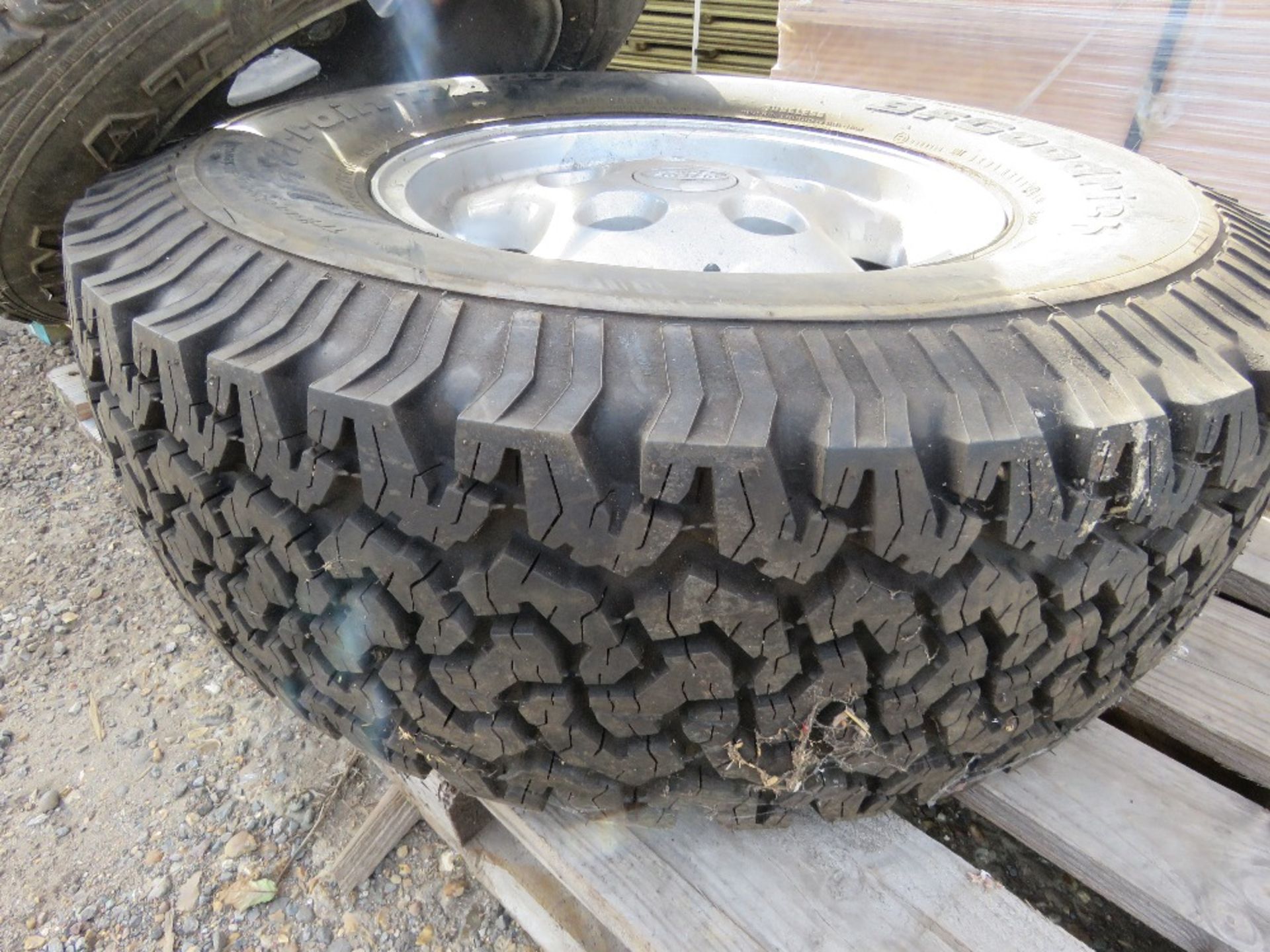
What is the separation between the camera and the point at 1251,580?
59.0 inches

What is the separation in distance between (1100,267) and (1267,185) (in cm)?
181

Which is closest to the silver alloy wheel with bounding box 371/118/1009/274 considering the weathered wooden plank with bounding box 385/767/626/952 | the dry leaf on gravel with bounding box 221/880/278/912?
the weathered wooden plank with bounding box 385/767/626/952

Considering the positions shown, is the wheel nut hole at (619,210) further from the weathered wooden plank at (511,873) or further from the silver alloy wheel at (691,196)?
the weathered wooden plank at (511,873)

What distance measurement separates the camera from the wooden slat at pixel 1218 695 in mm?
1260

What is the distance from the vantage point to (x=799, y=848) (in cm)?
108

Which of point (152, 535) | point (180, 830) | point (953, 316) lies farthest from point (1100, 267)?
point (180, 830)

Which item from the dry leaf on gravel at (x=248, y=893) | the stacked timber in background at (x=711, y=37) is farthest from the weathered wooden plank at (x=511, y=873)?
the stacked timber in background at (x=711, y=37)

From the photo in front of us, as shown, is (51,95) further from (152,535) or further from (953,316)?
(953,316)

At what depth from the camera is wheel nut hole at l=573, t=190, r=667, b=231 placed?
1.46m

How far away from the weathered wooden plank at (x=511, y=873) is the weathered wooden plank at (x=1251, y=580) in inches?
47.5

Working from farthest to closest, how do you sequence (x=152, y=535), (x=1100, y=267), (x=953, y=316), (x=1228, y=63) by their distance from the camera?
(x=1228, y=63) < (x=152, y=535) < (x=1100, y=267) < (x=953, y=316)

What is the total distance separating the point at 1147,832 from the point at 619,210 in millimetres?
1210

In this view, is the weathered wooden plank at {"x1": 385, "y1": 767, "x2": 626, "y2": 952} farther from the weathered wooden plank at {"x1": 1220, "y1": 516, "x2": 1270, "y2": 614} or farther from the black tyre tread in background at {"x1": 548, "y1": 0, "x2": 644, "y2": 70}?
the black tyre tread in background at {"x1": 548, "y1": 0, "x2": 644, "y2": 70}

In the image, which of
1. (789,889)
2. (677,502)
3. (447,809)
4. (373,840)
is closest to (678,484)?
(677,502)
